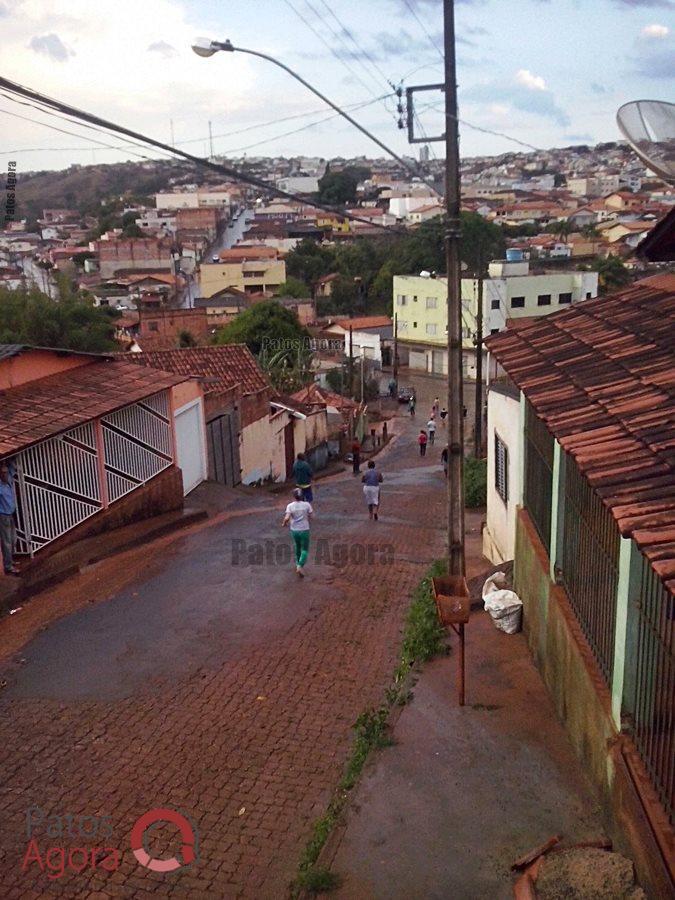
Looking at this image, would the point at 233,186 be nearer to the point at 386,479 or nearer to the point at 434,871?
the point at 386,479

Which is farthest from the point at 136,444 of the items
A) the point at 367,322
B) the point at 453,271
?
the point at 367,322

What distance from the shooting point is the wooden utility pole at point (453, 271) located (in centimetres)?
862

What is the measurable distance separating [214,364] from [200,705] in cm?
1687

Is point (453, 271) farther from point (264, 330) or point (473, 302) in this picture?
point (473, 302)

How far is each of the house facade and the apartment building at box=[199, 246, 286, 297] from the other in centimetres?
6404

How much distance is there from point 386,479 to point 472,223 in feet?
164

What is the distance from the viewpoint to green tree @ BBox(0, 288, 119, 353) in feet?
104

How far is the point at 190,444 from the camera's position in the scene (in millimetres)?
16250

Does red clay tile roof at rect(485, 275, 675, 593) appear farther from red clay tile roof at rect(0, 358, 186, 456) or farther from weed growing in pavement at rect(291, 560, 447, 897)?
red clay tile roof at rect(0, 358, 186, 456)

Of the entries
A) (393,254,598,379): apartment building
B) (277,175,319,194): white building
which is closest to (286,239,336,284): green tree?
(393,254,598,379): apartment building

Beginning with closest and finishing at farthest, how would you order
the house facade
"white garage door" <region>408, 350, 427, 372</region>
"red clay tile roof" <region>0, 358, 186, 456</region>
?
the house facade → "red clay tile roof" <region>0, 358, 186, 456</region> → "white garage door" <region>408, 350, 427, 372</region>

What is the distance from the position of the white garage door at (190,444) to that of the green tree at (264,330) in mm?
26645

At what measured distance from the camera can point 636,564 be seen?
4.86m

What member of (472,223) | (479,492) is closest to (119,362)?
(479,492)
